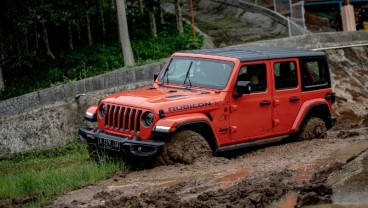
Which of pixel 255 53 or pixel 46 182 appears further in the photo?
pixel 255 53

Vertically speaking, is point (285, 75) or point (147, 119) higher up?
point (285, 75)

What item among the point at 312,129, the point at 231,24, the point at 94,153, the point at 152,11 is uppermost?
the point at 152,11

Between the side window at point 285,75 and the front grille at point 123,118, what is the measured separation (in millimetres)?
2980

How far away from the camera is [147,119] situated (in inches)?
438

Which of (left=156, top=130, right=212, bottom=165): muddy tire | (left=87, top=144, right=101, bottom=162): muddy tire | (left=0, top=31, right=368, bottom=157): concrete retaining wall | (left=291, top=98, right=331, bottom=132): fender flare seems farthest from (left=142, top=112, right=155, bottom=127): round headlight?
(left=0, top=31, right=368, bottom=157): concrete retaining wall

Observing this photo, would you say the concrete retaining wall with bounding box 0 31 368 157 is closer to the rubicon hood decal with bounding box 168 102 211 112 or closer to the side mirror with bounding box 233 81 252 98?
the side mirror with bounding box 233 81 252 98

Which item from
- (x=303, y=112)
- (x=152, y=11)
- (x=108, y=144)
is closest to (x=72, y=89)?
(x=303, y=112)

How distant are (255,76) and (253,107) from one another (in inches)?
23.6

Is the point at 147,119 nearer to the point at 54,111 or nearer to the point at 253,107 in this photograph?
the point at 253,107

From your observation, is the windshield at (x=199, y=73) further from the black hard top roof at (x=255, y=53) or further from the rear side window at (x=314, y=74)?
the rear side window at (x=314, y=74)

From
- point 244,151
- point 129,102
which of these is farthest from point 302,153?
point 129,102

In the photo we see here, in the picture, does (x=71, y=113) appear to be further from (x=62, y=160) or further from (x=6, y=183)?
(x=6, y=183)

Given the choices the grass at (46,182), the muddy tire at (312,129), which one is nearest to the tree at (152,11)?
the muddy tire at (312,129)

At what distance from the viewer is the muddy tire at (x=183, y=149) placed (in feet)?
36.8
